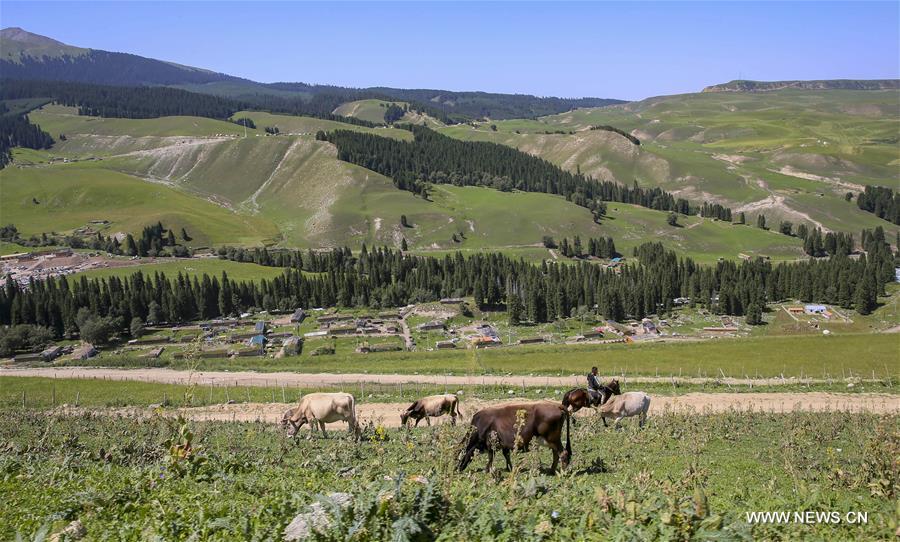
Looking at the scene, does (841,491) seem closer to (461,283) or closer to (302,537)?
(302,537)

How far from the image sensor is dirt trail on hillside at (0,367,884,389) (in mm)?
49113

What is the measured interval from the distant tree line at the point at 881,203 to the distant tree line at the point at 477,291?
84.8 meters

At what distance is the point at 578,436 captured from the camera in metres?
22.3

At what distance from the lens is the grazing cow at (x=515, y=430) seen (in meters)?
15.4

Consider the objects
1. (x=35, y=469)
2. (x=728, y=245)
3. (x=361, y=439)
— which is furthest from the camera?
(x=728, y=245)

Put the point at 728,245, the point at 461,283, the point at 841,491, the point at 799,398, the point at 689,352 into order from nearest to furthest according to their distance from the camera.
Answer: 1. the point at 841,491
2. the point at 799,398
3. the point at 689,352
4. the point at 461,283
5. the point at 728,245

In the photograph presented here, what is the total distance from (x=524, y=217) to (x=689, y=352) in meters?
119

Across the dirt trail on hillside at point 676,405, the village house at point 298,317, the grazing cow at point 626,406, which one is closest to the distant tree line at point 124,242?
the village house at point 298,317

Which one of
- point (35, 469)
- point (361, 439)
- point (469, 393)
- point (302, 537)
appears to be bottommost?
point (469, 393)

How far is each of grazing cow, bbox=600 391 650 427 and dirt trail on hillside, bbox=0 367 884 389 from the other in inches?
807

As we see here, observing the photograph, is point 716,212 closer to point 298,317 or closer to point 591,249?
point 591,249

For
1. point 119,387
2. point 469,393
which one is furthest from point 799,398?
point 119,387

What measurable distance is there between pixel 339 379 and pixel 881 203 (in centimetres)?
20059

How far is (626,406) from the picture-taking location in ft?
86.4
